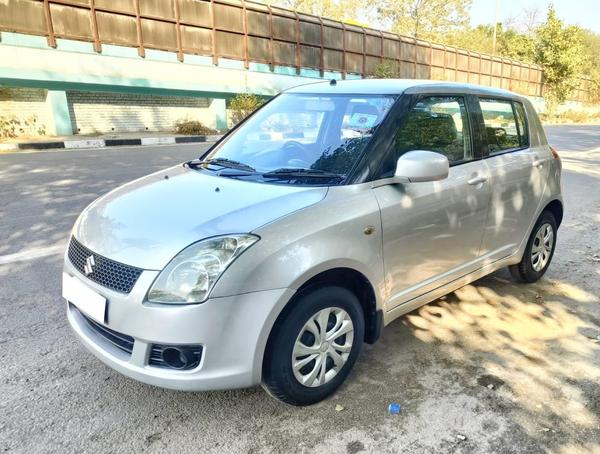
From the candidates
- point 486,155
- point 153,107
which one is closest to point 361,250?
point 486,155

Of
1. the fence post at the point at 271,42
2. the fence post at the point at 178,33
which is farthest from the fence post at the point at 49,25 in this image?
the fence post at the point at 271,42

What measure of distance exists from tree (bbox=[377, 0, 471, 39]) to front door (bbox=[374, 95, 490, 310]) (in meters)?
39.4

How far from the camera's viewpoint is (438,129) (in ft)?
10.4

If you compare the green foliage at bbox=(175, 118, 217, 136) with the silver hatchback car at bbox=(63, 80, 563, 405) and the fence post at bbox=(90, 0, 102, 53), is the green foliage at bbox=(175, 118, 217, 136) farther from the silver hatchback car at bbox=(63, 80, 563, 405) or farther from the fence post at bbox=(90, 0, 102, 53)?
the silver hatchback car at bbox=(63, 80, 563, 405)

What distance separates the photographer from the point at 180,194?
8.84 feet

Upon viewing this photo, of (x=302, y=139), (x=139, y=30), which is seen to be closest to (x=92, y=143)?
(x=139, y=30)

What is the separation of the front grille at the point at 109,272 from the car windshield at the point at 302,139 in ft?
3.09

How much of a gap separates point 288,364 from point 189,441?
58 cm

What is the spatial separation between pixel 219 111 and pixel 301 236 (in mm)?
18154

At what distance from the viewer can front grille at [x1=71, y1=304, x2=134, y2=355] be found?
225 cm

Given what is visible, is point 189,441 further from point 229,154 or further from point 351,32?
point 351,32

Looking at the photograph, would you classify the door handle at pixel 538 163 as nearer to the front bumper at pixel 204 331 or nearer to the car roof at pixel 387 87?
Result: the car roof at pixel 387 87

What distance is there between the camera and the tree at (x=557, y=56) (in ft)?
112

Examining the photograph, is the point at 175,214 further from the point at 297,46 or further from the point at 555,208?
the point at 297,46
